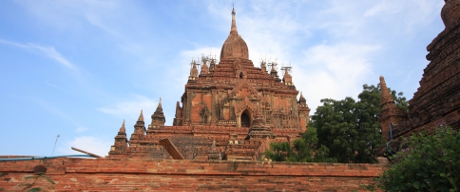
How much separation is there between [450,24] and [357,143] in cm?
1156

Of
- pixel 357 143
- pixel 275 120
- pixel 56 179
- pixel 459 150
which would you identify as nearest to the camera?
pixel 459 150

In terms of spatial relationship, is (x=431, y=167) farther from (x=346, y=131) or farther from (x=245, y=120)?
(x=245, y=120)

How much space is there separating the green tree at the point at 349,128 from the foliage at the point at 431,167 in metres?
15.5

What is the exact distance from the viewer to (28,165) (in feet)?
28.0

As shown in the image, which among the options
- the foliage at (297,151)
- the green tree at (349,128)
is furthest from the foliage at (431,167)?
the green tree at (349,128)

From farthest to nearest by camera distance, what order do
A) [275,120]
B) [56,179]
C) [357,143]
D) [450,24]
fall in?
[275,120] → [357,143] → [450,24] → [56,179]

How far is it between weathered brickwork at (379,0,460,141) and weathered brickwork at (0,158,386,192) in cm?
227

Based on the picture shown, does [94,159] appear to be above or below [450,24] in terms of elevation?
below

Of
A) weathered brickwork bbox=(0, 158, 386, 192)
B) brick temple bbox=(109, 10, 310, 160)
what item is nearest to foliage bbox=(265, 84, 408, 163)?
brick temple bbox=(109, 10, 310, 160)

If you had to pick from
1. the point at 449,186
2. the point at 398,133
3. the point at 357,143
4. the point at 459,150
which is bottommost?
the point at 449,186

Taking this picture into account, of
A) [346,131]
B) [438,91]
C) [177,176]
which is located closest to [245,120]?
[346,131]

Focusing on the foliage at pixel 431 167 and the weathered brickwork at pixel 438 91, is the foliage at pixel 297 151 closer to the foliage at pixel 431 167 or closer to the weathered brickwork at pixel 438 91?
the weathered brickwork at pixel 438 91

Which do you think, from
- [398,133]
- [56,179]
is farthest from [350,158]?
[56,179]

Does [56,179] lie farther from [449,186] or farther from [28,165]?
[449,186]
